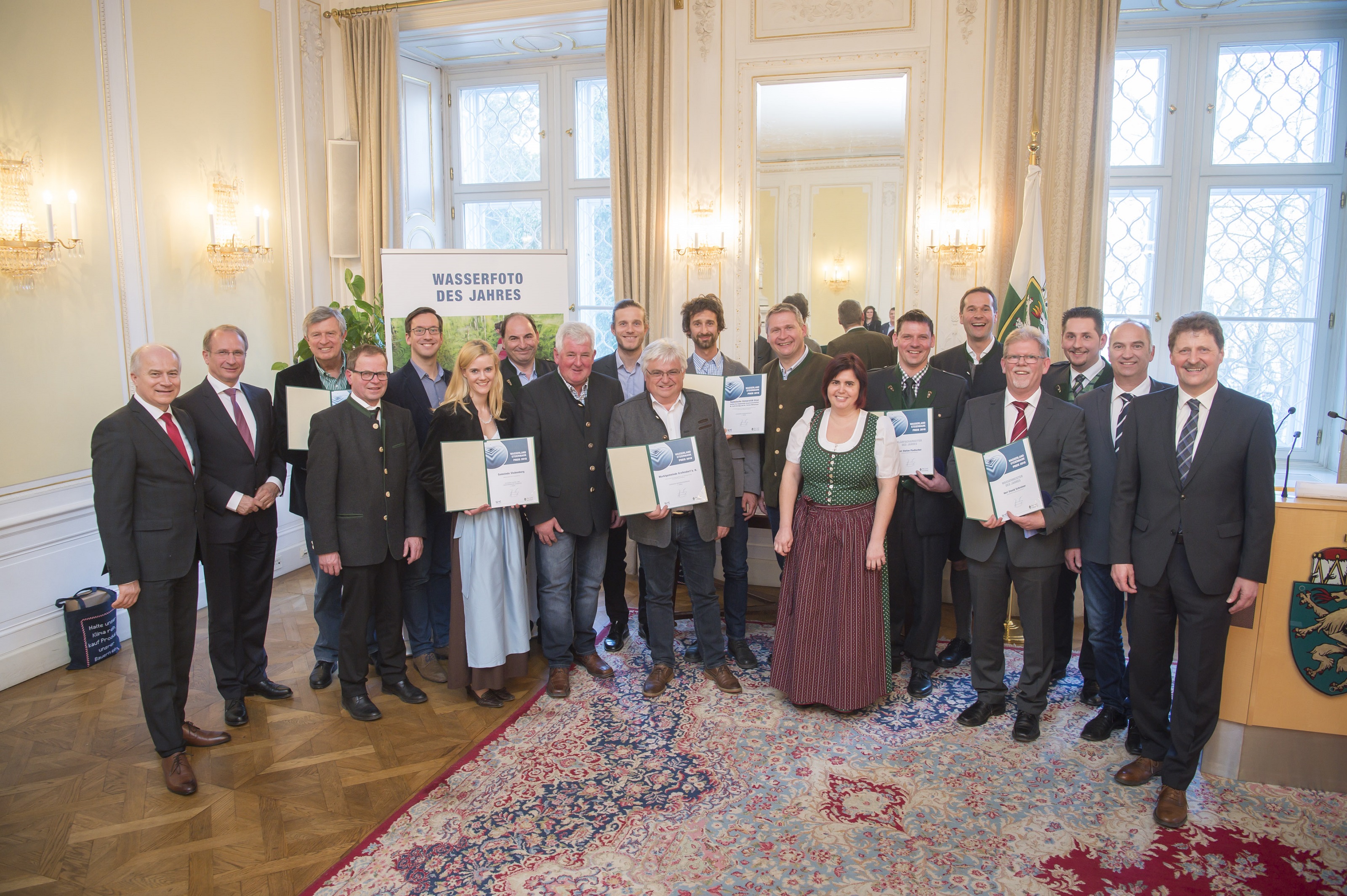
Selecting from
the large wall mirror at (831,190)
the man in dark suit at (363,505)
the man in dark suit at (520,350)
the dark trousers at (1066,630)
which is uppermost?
the large wall mirror at (831,190)

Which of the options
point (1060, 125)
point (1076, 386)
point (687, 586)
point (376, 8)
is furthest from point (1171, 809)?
point (376, 8)

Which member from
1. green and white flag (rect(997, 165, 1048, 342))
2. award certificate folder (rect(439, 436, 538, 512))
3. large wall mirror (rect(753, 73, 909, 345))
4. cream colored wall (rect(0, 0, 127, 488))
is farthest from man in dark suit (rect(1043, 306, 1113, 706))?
cream colored wall (rect(0, 0, 127, 488))

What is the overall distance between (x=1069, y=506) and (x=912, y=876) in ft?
4.93

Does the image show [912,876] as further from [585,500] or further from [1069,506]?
[585,500]

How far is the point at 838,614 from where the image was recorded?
11.5 ft

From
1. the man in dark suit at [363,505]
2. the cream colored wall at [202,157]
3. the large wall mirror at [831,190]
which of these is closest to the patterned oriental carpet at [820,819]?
the man in dark suit at [363,505]

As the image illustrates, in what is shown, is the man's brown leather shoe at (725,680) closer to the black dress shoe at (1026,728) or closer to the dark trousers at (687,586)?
the dark trousers at (687,586)

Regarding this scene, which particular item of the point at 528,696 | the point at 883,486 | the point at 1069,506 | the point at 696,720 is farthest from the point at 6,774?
the point at 1069,506

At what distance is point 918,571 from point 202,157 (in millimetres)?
5234

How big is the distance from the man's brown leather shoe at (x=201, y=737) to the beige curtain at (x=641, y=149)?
3.91 meters

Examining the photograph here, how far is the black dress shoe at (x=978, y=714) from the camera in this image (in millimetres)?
3494

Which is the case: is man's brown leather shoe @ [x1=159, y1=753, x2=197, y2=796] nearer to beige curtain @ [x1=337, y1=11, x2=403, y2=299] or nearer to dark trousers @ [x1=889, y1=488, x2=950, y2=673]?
dark trousers @ [x1=889, y1=488, x2=950, y2=673]

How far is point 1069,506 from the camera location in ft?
10.4

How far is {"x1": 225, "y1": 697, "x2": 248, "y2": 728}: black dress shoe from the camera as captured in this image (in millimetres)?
3594
